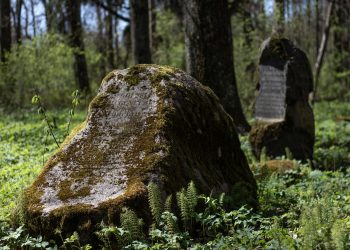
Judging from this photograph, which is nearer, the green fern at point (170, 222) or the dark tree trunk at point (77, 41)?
the green fern at point (170, 222)

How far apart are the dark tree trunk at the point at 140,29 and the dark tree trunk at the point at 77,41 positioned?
328 cm

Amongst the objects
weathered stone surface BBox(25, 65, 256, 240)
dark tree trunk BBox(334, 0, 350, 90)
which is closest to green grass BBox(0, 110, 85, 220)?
weathered stone surface BBox(25, 65, 256, 240)

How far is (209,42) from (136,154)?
5.60 metres

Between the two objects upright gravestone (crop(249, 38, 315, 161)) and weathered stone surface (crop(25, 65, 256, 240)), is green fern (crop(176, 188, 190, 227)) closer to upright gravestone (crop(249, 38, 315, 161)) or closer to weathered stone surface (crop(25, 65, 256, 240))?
weathered stone surface (crop(25, 65, 256, 240))

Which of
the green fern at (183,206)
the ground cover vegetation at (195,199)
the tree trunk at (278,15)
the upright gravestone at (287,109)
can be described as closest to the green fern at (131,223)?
the ground cover vegetation at (195,199)

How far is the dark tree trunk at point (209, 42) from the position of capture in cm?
954

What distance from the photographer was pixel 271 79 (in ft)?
30.6

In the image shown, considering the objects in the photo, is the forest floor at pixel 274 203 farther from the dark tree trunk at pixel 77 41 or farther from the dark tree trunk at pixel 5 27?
the dark tree trunk at pixel 5 27

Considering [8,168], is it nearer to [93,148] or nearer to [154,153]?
[93,148]

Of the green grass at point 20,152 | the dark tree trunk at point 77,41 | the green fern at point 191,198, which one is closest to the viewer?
the green fern at point 191,198

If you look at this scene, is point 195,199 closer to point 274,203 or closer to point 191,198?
point 191,198

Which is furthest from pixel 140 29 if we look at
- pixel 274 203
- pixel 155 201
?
pixel 155 201

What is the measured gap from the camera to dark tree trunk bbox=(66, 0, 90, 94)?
16766mm

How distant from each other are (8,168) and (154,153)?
3.25 metres
